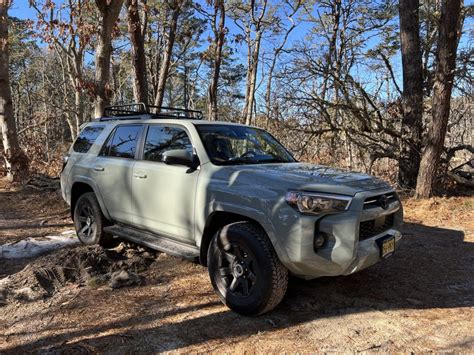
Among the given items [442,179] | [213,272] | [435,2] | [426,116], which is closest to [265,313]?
[213,272]

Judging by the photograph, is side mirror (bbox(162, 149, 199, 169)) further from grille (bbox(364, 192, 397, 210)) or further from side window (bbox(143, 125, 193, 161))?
grille (bbox(364, 192, 397, 210))

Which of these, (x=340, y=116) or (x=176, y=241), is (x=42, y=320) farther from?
(x=340, y=116)

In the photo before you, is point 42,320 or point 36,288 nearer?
point 42,320

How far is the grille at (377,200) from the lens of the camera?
3.37 m

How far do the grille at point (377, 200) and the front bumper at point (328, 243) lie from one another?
154 mm

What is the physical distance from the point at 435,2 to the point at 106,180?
46.1ft

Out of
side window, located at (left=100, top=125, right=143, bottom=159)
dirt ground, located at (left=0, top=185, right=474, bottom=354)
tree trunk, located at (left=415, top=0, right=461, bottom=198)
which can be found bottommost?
dirt ground, located at (left=0, top=185, right=474, bottom=354)

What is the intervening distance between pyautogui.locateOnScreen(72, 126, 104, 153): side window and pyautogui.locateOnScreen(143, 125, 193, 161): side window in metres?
1.31

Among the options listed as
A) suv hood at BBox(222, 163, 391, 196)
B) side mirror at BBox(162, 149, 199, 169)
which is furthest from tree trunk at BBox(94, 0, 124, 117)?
suv hood at BBox(222, 163, 391, 196)

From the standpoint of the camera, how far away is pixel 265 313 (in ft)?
11.7

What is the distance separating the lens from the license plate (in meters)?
3.40

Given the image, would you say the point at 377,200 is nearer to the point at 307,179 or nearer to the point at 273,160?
the point at 307,179

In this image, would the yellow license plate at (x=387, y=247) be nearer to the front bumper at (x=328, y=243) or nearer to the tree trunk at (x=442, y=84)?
the front bumper at (x=328, y=243)

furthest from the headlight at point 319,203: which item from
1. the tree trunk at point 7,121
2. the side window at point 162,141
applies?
the tree trunk at point 7,121
